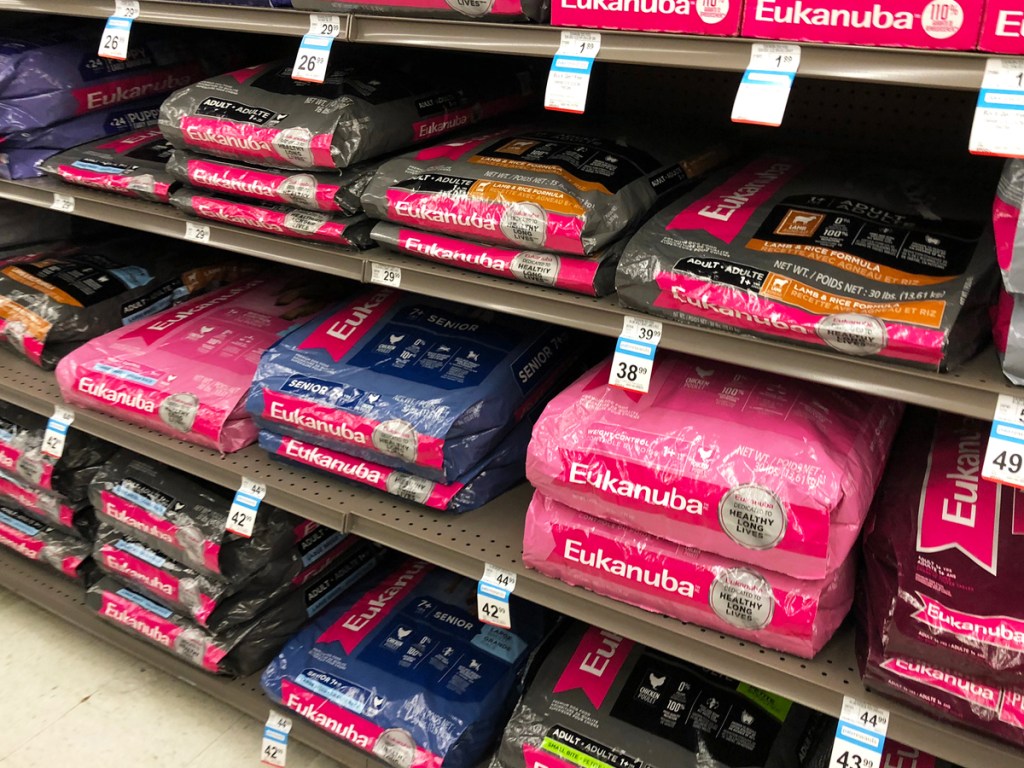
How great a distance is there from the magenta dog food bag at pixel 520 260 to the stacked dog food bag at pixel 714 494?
0.18m

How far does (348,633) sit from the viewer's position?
1797 millimetres

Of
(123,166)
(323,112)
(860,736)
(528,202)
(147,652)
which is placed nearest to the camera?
(860,736)

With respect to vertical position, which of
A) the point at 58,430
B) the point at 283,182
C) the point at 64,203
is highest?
the point at 283,182

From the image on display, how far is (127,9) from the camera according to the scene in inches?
65.1

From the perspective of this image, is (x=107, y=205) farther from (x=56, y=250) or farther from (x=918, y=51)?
(x=918, y=51)

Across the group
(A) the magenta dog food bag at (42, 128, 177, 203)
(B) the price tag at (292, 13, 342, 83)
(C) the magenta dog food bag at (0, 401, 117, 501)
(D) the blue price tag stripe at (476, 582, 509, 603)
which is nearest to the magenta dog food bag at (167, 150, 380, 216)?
(A) the magenta dog food bag at (42, 128, 177, 203)

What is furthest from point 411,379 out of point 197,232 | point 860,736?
point 860,736

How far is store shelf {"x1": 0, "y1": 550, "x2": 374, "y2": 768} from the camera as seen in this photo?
1.76 meters

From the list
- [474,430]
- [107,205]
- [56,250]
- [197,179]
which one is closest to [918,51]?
[474,430]

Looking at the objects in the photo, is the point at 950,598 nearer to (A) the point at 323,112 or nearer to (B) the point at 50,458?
(A) the point at 323,112

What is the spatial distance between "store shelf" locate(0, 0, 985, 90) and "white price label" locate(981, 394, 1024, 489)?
36cm

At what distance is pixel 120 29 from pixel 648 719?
5.37 ft

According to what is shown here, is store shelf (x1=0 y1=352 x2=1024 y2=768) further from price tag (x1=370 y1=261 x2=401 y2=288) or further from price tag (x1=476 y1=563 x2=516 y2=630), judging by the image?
price tag (x1=370 y1=261 x2=401 y2=288)

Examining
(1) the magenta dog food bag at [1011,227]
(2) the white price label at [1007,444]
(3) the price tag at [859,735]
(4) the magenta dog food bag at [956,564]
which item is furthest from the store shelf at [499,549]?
(1) the magenta dog food bag at [1011,227]
